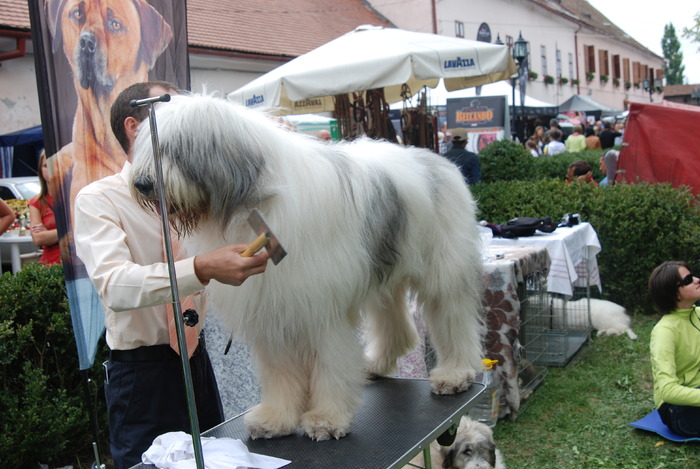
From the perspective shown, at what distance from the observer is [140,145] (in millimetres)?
2002

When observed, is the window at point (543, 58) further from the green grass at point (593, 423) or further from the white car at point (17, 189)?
the green grass at point (593, 423)

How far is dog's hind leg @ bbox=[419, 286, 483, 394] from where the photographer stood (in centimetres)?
298

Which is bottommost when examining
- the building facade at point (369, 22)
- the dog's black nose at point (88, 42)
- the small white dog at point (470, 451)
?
the small white dog at point (470, 451)

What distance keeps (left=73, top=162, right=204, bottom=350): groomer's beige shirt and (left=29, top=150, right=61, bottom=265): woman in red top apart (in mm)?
3277

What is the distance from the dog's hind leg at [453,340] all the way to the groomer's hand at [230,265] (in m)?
1.37

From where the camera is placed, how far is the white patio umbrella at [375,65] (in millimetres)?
6727

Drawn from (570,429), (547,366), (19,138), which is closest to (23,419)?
(570,429)

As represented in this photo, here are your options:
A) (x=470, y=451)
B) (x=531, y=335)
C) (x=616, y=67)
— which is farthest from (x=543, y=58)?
(x=470, y=451)

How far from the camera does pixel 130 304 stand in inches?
77.4

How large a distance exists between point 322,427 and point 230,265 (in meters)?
0.89

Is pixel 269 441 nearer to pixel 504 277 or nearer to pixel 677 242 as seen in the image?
pixel 504 277

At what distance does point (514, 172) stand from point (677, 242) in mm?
3031

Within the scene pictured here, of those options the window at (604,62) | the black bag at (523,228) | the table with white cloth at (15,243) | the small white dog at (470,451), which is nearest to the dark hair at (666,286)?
the black bag at (523,228)

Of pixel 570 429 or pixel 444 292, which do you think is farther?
pixel 570 429
